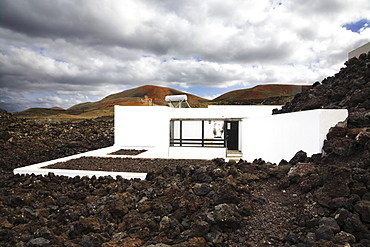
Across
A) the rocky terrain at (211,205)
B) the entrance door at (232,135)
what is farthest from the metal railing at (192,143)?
the rocky terrain at (211,205)

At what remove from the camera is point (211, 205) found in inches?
158

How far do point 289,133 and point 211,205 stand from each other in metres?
4.19

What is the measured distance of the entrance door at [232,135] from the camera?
1421cm

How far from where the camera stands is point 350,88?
831 centimetres

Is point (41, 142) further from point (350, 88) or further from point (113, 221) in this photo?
point (350, 88)

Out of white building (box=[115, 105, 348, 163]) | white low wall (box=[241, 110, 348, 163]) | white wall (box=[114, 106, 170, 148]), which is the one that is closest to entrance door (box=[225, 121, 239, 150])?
→ white building (box=[115, 105, 348, 163])

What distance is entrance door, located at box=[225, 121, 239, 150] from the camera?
1421cm

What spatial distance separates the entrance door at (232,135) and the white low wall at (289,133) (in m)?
2.48

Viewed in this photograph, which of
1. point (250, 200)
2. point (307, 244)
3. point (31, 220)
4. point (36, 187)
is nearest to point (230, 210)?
point (250, 200)

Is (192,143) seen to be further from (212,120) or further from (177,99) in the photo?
(177,99)

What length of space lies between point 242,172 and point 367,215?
268 centimetres

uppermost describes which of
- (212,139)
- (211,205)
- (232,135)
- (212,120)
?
(212,120)

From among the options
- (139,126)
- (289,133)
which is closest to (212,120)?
(139,126)

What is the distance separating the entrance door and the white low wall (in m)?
2.48
